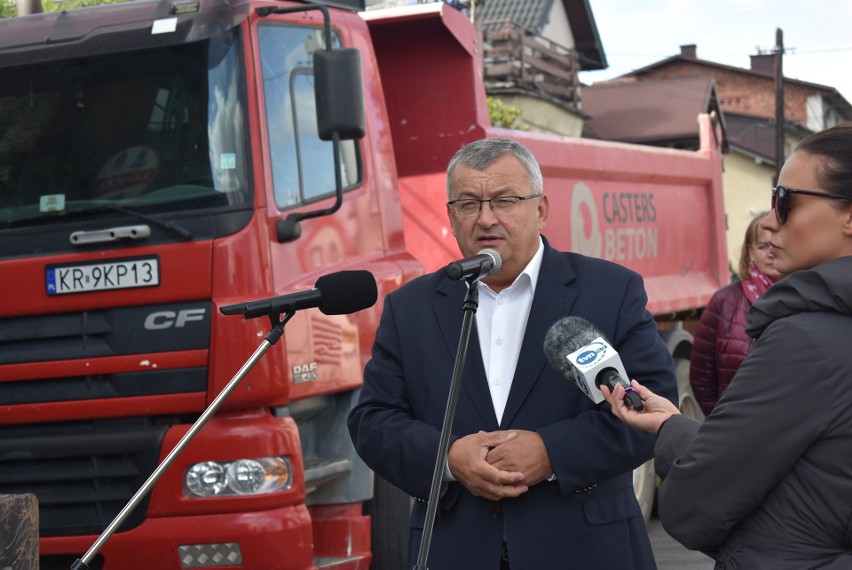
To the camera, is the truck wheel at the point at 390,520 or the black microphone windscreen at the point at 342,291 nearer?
the black microphone windscreen at the point at 342,291

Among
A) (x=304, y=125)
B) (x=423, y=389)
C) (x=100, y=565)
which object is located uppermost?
(x=304, y=125)

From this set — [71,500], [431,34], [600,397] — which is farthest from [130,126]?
[600,397]

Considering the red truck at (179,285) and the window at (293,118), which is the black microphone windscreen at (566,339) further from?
the window at (293,118)

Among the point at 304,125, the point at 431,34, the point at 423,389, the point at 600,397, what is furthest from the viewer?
the point at 431,34

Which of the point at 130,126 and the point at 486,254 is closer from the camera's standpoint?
the point at 486,254

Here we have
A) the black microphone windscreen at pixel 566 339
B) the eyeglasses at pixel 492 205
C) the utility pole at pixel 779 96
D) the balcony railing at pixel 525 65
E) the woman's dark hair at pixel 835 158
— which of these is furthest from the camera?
the utility pole at pixel 779 96

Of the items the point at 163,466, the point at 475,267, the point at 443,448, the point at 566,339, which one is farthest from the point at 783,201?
the point at 163,466

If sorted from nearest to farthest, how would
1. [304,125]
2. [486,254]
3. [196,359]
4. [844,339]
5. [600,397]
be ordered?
[844,339] → [600,397] → [486,254] → [196,359] → [304,125]

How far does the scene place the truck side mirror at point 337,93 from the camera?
5184mm

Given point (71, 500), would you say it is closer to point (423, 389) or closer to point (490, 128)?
point (423, 389)

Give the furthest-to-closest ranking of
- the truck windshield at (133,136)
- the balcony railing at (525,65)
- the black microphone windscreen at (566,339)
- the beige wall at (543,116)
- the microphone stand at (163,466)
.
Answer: the balcony railing at (525,65), the beige wall at (543,116), the truck windshield at (133,136), the microphone stand at (163,466), the black microphone windscreen at (566,339)

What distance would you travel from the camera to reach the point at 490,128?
7004 mm

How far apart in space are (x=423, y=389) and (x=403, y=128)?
3.59 metres

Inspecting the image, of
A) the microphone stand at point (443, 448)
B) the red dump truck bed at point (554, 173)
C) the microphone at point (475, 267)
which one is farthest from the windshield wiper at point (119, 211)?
the microphone stand at point (443, 448)
